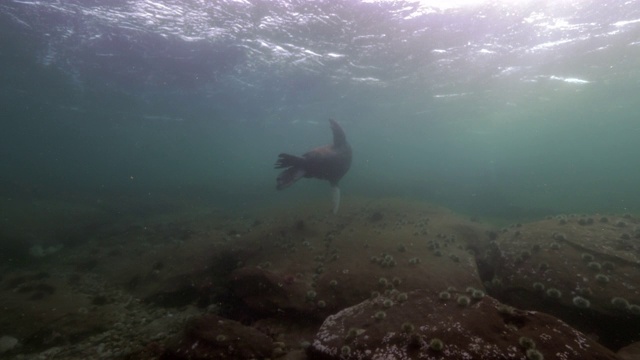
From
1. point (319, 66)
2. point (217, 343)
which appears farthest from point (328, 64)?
point (217, 343)

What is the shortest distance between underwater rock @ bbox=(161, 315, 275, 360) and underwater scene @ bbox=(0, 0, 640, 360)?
0.04 meters

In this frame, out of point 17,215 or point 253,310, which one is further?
point 17,215

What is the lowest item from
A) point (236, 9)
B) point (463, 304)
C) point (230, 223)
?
point (230, 223)

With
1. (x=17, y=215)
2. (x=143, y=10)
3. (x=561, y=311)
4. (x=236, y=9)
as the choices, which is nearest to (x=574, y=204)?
(x=561, y=311)

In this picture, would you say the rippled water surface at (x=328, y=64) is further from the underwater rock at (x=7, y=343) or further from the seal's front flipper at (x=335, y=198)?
the underwater rock at (x=7, y=343)

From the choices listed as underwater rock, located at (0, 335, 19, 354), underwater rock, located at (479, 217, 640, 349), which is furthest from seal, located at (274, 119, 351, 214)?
underwater rock, located at (0, 335, 19, 354)

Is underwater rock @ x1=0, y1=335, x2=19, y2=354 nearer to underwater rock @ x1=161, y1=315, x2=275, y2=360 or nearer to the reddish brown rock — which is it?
underwater rock @ x1=161, y1=315, x2=275, y2=360

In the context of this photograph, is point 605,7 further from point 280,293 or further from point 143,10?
point 143,10

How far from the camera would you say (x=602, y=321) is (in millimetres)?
6992

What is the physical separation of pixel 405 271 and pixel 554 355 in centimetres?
509

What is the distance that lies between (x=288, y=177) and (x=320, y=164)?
1.88m

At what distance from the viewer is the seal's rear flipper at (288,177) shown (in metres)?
12.9

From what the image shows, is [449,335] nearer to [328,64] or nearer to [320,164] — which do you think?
[320,164]

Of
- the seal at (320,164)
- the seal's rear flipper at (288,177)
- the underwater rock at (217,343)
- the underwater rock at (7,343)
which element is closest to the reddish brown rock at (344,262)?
the underwater rock at (217,343)
